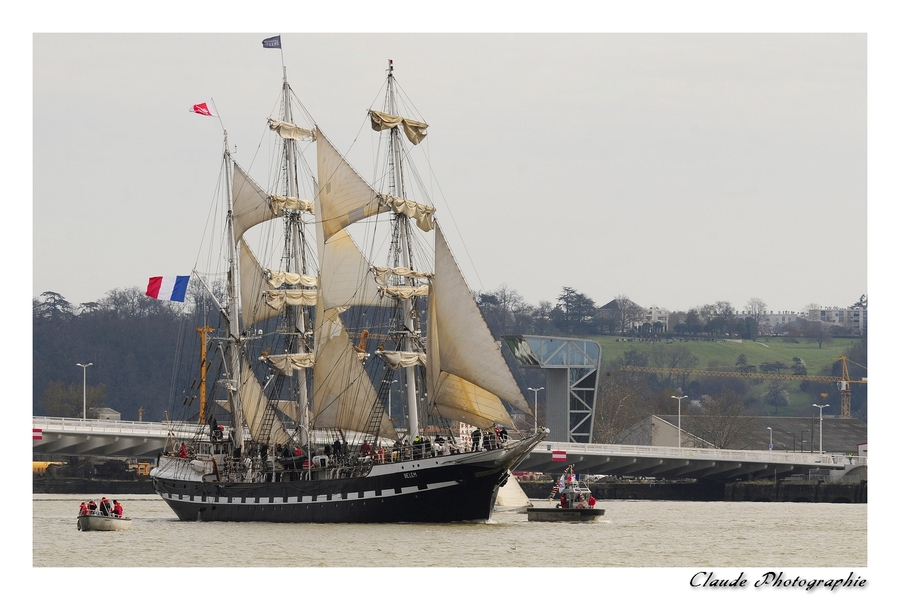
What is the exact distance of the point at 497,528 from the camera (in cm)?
6425

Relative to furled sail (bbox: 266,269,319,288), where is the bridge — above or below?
below

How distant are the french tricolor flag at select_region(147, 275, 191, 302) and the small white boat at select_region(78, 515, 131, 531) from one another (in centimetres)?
1465

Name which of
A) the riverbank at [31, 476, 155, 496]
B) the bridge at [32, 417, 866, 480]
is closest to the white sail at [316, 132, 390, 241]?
the bridge at [32, 417, 866, 480]

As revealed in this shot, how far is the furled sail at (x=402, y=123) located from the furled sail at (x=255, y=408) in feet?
50.0

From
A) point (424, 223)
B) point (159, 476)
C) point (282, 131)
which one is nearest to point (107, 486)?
point (159, 476)

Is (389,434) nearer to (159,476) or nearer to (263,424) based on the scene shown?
(263,424)

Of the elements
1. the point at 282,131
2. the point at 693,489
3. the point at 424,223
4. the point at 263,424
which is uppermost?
the point at 282,131

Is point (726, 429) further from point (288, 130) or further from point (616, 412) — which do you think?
point (288, 130)

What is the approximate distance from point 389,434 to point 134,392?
113 m

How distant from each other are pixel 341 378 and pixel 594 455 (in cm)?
4268

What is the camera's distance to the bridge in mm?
99188

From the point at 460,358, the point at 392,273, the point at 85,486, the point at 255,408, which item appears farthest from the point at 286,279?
the point at 85,486

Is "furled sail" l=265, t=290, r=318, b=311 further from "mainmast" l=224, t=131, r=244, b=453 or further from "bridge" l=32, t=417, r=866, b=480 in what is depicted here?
"bridge" l=32, t=417, r=866, b=480

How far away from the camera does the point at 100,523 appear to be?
64.4 meters
